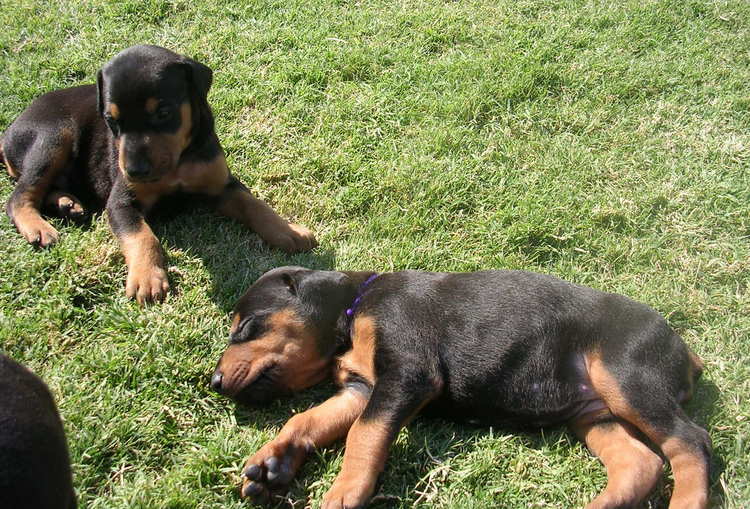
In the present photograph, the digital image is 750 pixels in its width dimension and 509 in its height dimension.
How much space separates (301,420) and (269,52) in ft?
13.4

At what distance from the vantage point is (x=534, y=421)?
334cm

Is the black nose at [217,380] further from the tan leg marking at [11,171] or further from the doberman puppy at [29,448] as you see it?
the tan leg marking at [11,171]

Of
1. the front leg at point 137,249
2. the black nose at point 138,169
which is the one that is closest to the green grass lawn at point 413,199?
the front leg at point 137,249

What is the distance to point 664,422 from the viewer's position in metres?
3.02

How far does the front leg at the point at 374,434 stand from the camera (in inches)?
116

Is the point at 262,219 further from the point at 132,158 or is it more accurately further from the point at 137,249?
the point at 132,158

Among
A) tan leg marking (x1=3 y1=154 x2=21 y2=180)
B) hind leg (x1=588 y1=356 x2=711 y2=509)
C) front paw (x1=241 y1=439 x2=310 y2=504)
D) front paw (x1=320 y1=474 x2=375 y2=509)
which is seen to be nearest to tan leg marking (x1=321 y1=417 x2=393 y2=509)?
front paw (x1=320 y1=474 x2=375 y2=509)

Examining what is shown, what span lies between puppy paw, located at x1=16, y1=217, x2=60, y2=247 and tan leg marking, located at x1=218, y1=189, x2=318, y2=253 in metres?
1.10

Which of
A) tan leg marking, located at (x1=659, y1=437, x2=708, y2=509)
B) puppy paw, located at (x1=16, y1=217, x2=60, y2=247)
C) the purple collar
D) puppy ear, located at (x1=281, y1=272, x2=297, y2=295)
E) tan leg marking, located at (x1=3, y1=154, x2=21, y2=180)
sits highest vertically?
tan leg marking, located at (x1=3, y1=154, x2=21, y2=180)

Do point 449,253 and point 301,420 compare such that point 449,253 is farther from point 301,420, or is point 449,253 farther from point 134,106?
point 134,106

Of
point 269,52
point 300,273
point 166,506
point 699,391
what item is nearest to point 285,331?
point 300,273

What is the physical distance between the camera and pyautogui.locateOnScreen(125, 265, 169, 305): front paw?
4039 mm

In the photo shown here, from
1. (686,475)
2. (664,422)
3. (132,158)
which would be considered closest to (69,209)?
(132,158)

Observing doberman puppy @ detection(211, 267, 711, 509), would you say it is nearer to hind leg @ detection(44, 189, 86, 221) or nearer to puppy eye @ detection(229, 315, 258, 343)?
puppy eye @ detection(229, 315, 258, 343)
